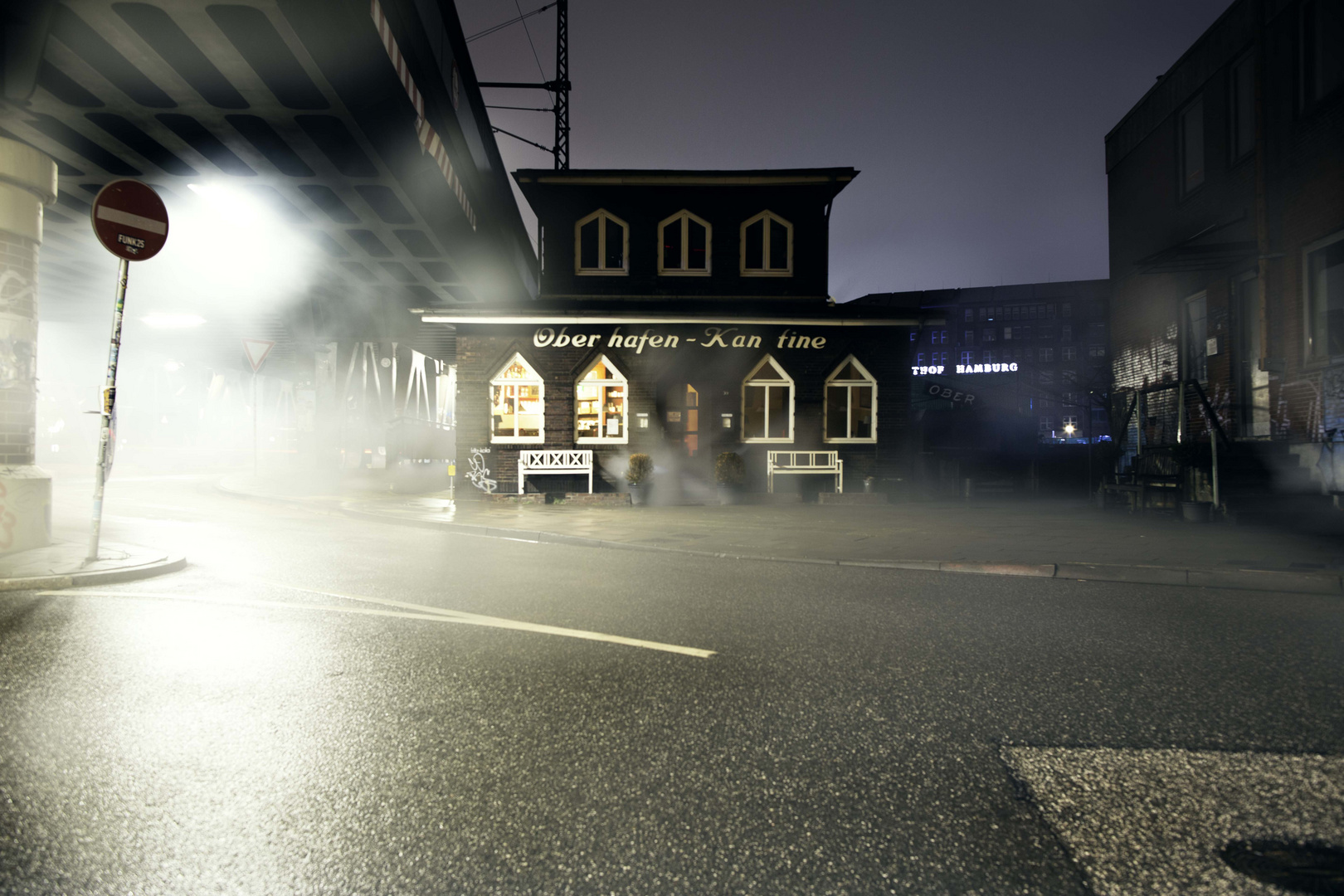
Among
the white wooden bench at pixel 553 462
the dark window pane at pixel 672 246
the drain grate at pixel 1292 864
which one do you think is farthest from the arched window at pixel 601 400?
the drain grate at pixel 1292 864

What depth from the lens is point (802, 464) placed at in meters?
18.1

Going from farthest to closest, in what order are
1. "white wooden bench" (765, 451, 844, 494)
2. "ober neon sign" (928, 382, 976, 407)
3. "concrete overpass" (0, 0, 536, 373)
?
"ober neon sign" (928, 382, 976, 407) → "white wooden bench" (765, 451, 844, 494) → "concrete overpass" (0, 0, 536, 373)

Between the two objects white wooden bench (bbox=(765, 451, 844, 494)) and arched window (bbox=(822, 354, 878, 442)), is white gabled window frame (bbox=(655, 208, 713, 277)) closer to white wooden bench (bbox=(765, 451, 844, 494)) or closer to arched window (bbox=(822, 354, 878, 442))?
arched window (bbox=(822, 354, 878, 442))

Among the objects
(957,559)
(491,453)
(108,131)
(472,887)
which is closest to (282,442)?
(491,453)

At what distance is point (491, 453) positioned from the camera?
17.8 m

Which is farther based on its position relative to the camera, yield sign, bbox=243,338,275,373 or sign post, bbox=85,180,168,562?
yield sign, bbox=243,338,275,373

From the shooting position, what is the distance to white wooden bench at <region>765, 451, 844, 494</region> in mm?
18016

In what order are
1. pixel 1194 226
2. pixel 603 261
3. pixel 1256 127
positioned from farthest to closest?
pixel 603 261
pixel 1194 226
pixel 1256 127

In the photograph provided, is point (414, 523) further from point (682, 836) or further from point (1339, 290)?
point (1339, 290)

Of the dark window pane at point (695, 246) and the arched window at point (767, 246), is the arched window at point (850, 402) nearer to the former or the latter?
the arched window at point (767, 246)

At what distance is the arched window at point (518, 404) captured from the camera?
706 inches

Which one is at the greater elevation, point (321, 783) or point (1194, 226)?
point (1194, 226)

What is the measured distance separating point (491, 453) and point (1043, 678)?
604 inches

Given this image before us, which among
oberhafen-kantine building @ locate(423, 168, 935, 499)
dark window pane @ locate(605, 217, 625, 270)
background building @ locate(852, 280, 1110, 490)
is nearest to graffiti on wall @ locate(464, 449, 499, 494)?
oberhafen-kantine building @ locate(423, 168, 935, 499)
